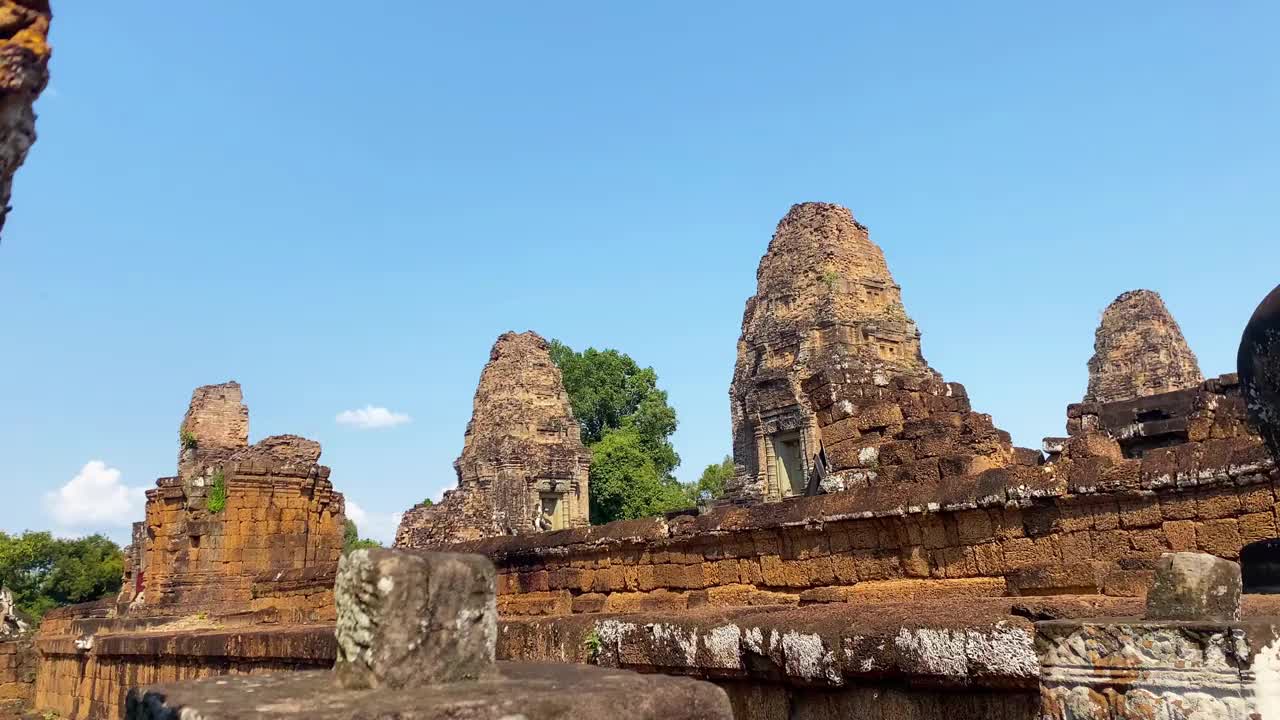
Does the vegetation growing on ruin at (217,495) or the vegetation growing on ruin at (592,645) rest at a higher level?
the vegetation growing on ruin at (217,495)

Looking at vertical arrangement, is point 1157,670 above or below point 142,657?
above

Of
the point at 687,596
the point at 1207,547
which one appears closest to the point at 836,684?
the point at 1207,547

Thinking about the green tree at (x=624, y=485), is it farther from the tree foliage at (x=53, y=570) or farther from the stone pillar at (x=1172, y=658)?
the stone pillar at (x=1172, y=658)

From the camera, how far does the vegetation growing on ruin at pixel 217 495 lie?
46.6 ft

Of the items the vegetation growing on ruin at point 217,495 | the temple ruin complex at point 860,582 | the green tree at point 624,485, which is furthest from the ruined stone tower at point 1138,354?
the vegetation growing on ruin at point 217,495

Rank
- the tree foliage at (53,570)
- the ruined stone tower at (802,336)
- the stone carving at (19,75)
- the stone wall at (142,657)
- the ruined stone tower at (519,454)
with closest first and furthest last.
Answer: the stone carving at (19,75), the stone wall at (142,657), the ruined stone tower at (802,336), the ruined stone tower at (519,454), the tree foliage at (53,570)

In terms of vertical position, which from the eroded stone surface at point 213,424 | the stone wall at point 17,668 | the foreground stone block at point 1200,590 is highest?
the eroded stone surface at point 213,424

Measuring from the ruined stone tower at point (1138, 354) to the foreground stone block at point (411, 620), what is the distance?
33.0 m

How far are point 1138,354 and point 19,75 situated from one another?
35300 millimetres

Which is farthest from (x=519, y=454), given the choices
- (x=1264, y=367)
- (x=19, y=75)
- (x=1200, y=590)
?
(x=19, y=75)

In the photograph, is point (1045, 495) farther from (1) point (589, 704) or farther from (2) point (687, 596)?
(1) point (589, 704)

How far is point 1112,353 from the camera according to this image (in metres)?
33.3

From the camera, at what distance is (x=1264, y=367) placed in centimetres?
273

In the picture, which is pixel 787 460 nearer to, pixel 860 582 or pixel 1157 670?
pixel 860 582
